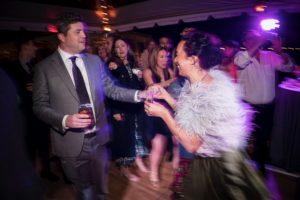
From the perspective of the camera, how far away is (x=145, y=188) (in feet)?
11.4

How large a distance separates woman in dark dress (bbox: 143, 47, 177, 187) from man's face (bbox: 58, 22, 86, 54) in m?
1.69

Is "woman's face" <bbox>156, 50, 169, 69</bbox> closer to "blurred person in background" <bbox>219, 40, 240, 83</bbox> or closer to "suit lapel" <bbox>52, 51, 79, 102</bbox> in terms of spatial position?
"blurred person in background" <bbox>219, 40, 240, 83</bbox>

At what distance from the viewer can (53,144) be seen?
7.08 ft

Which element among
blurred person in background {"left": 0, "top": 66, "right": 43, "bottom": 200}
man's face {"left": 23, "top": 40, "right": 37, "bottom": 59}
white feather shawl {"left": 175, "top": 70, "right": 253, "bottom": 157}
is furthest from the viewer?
man's face {"left": 23, "top": 40, "right": 37, "bottom": 59}

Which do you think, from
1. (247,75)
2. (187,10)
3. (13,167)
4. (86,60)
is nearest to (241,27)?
(187,10)

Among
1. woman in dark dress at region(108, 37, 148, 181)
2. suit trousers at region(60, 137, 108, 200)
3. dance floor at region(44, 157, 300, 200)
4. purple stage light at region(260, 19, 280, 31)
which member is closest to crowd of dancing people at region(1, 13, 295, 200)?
suit trousers at region(60, 137, 108, 200)

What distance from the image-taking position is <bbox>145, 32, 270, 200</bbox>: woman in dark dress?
5.75 feet

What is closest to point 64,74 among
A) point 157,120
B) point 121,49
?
point 121,49

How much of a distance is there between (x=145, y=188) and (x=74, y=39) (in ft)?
7.48

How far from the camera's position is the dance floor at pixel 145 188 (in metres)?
3.24

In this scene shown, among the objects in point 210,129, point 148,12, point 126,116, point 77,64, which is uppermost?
point 148,12

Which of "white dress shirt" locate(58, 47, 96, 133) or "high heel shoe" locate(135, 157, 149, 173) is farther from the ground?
"white dress shirt" locate(58, 47, 96, 133)

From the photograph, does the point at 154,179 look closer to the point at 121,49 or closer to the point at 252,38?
the point at 121,49

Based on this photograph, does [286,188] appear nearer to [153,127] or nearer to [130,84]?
[153,127]
